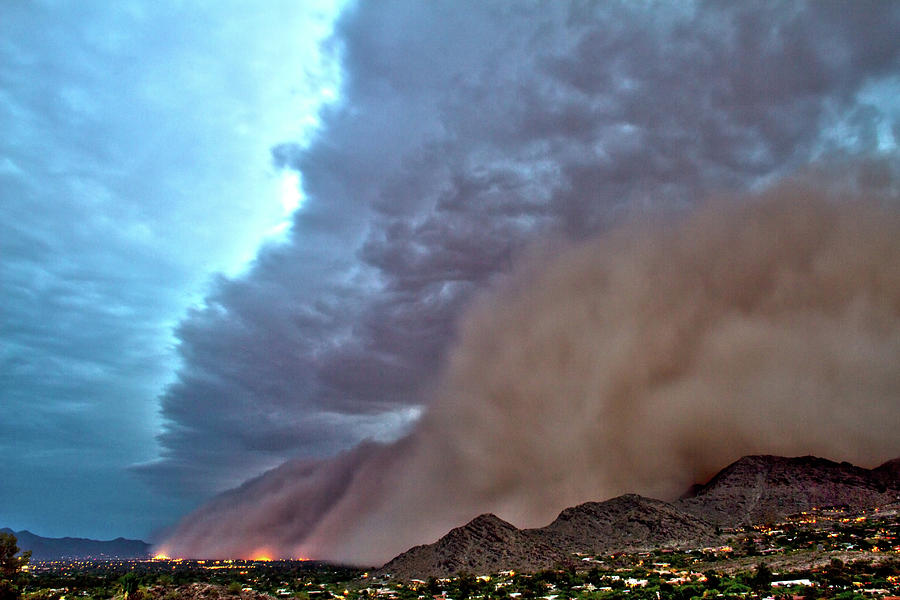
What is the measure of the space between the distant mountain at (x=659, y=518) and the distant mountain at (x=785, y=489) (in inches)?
8.6

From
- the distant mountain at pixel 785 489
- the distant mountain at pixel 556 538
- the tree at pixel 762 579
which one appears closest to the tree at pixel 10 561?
the tree at pixel 762 579

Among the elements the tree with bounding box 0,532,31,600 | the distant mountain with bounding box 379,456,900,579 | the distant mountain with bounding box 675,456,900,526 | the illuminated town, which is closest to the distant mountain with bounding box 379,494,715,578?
the distant mountain with bounding box 379,456,900,579

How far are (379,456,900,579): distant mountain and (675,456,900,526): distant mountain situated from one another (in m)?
0.22

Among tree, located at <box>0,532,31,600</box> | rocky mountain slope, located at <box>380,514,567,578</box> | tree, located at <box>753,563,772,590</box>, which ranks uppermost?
tree, located at <box>0,532,31,600</box>

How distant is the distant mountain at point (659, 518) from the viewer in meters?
103

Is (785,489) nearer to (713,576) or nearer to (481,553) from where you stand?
(481,553)

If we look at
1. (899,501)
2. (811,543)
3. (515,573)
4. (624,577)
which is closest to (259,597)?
(624,577)

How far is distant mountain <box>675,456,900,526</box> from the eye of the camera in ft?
440

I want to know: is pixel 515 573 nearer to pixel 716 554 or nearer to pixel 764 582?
pixel 716 554

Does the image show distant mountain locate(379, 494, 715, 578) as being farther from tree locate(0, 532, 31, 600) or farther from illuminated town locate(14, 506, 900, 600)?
tree locate(0, 532, 31, 600)

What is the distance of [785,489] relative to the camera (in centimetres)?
14300

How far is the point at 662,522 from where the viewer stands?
385ft

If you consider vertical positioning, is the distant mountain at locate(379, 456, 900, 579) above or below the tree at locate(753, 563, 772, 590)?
above

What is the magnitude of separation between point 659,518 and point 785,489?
47922 millimetres
